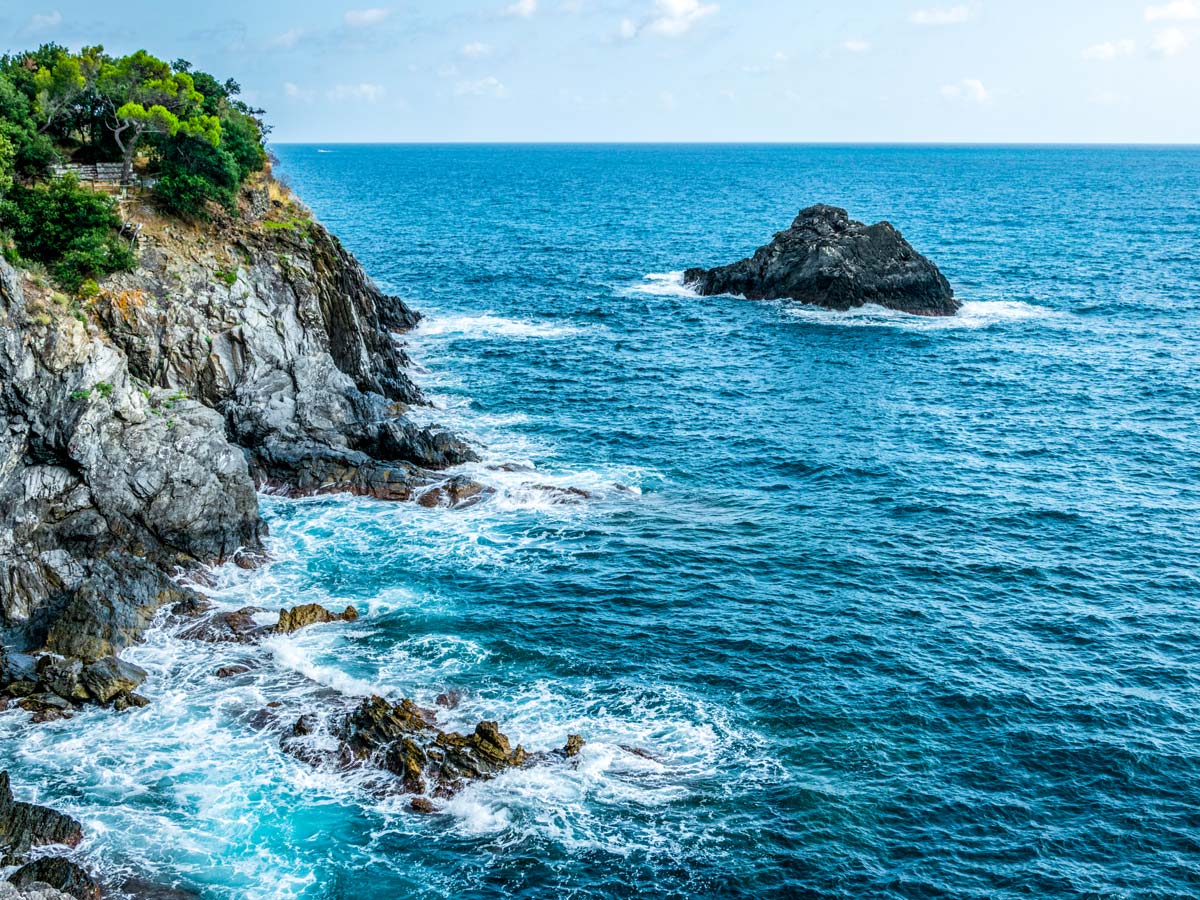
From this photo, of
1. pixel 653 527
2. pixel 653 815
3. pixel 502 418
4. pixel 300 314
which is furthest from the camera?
pixel 502 418

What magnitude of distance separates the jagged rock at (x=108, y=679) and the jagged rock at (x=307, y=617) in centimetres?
643

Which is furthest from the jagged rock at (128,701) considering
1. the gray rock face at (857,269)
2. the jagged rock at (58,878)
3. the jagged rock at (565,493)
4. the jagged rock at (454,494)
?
the gray rock face at (857,269)

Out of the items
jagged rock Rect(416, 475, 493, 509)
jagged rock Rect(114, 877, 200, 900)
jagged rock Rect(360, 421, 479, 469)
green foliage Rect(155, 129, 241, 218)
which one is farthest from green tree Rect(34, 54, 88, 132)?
jagged rock Rect(114, 877, 200, 900)

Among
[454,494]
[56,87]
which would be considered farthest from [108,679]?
[56,87]

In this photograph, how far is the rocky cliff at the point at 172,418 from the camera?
47.2 m

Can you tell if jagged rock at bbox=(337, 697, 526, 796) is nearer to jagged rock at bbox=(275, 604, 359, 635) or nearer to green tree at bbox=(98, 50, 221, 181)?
jagged rock at bbox=(275, 604, 359, 635)

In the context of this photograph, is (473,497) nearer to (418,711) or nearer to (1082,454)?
(418,711)

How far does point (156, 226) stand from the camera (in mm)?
65938

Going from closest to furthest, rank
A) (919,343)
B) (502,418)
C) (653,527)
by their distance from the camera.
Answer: (653,527), (502,418), (919,343)

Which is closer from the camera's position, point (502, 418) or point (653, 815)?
point (653, 815)

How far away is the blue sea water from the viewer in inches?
1351

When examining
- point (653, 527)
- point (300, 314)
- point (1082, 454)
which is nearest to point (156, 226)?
point (300, 314)

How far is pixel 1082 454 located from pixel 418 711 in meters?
52.1

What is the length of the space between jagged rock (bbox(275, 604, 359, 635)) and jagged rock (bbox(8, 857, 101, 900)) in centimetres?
1593
